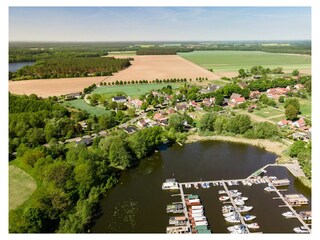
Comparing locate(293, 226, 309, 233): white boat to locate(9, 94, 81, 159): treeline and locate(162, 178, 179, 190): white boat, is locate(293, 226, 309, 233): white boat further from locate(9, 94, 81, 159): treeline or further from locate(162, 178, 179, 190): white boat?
locate(9, 94, 81, 159): treeline

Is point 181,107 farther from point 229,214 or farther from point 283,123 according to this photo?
point 229,214

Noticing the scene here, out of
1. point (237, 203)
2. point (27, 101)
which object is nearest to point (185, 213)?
point (237, 203)

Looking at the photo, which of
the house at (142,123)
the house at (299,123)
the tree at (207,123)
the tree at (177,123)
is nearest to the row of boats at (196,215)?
the tree at (177,123)

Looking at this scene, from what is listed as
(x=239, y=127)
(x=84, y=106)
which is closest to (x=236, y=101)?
(x=239, y=127)

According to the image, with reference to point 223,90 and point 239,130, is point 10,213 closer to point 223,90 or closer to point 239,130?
point 239,130

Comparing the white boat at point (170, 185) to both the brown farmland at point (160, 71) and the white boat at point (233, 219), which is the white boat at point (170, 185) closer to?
the white boat at point (233, 219)

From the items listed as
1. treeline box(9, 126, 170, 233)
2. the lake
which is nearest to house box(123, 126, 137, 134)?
treeline box(9, 126, 170, 233)

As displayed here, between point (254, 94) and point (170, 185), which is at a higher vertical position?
point (254, 94)
